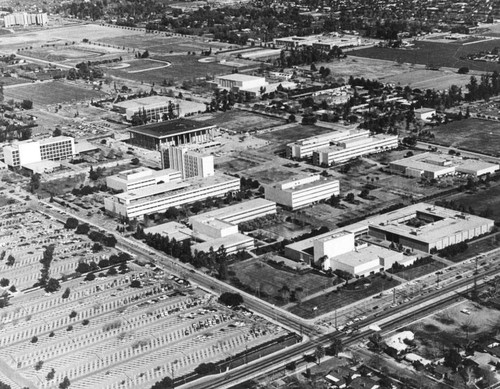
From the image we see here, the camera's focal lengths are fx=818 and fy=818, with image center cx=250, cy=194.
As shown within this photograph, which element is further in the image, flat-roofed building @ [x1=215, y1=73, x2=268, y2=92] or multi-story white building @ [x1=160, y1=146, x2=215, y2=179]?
flat-roofed building @ [x1=215, y1=73, x2=268, y2=92]

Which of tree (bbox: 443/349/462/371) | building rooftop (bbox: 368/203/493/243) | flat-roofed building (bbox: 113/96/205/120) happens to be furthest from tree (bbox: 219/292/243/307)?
flat-roofed building (bbox: 113/96/205/120)

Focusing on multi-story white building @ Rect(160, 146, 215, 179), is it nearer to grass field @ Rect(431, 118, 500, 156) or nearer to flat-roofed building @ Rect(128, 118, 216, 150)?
flat-roofed building @ Rect(128, 118, 216, 150)

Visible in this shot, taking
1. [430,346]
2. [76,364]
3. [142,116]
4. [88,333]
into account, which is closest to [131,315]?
[88,333]

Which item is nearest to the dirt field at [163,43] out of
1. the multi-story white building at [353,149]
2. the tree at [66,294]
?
the multi-story white building at [353,149]

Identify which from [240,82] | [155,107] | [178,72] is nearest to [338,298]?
[155,107]

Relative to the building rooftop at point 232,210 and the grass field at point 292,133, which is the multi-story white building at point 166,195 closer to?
the building rooftop at point 232,210

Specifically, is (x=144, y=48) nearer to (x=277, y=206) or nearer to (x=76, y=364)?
(x=277, y=206)

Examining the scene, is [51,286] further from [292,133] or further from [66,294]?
[292,133]
